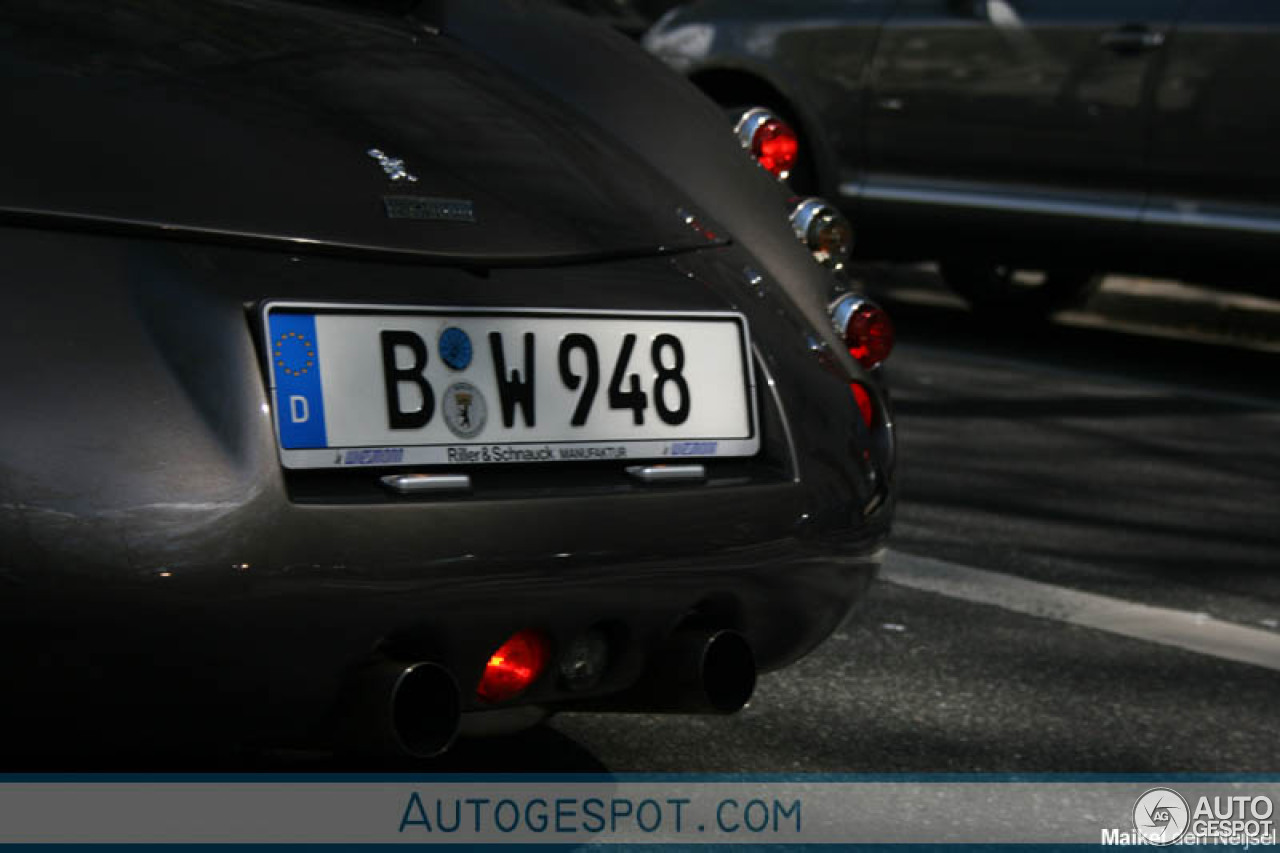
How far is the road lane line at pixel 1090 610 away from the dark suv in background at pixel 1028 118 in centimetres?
334

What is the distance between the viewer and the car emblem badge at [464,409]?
8.71ft

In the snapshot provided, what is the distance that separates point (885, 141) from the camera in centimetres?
855

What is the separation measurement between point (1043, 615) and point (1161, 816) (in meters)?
1.13

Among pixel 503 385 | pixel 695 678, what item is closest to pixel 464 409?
pixel 503 385

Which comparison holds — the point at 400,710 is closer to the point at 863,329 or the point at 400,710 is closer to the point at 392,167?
the point at 392,167

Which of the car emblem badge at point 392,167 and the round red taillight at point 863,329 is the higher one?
the car emblem badge at point 392,167

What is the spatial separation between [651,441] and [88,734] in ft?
2.70

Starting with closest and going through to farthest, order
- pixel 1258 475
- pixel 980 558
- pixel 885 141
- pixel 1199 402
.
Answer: pixel 980 558, pixel 1258 475, pixel 1199 402, pixel 885 141

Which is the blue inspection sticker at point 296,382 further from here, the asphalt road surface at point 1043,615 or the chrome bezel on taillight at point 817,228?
the chrome bezel on taillight at point 817,228

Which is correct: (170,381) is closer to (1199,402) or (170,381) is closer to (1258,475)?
(1258,475)

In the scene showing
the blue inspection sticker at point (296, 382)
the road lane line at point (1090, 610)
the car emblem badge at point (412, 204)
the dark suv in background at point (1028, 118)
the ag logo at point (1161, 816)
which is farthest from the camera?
the dark suv in background at point (1028, 118)

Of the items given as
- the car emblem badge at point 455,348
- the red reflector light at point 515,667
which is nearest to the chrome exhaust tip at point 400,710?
the red reflector light at point 515,667

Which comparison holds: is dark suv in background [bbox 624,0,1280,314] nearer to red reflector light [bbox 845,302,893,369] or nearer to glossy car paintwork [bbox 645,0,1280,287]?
glossy car paintwork [bbox 645,0,1280,287]

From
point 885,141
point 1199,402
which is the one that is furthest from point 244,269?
point 885,141
